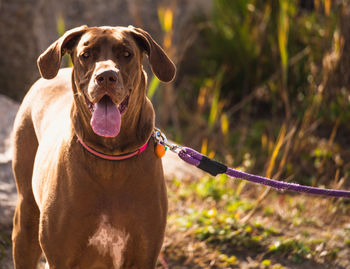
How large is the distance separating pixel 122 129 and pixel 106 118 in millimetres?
188

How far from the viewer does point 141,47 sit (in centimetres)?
283

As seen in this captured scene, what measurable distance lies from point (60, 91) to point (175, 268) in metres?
1.52

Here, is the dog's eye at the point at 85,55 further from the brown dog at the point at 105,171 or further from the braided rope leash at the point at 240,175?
the braided rope leash at the point at 240,175

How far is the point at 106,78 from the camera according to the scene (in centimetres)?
244

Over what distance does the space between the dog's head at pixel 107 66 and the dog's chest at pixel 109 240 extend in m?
0.47

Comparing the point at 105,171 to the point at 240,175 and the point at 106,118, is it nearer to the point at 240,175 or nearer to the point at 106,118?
the point at 106,118

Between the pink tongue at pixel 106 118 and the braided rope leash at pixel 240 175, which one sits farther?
the braided rope leash at pixel 240 175

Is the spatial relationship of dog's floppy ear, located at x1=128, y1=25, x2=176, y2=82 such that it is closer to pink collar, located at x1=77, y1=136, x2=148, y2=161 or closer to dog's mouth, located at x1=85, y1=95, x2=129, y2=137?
dog's mouth, located at x1=85, y1=95, x2=129, y2=137

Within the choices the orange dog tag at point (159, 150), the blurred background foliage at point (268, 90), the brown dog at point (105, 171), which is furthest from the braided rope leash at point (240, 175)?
the blurred background foliage at point (268, 90)

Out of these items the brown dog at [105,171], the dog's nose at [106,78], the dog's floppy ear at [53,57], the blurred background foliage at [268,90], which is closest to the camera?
the dog's nose at [106,78]

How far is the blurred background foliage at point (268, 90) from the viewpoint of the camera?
4.96m

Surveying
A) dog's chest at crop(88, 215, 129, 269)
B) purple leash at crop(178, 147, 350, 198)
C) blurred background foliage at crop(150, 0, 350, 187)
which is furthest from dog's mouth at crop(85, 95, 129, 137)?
blurred background foliage at crop(150, 0, 350, 187)

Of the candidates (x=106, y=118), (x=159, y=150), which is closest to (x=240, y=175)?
(x=159, y=150)

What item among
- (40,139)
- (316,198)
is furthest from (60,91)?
(316,198)
